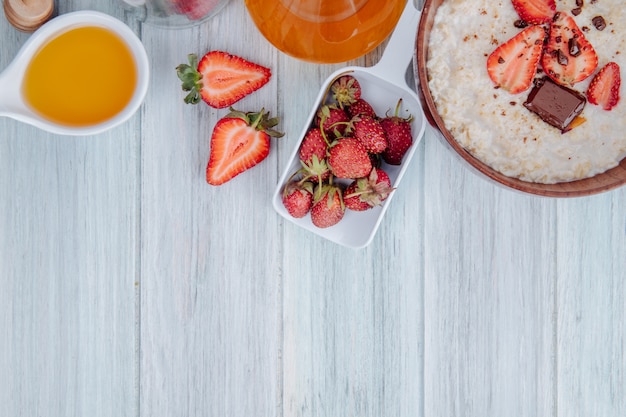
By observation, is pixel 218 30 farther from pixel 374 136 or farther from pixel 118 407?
pixel 118 407

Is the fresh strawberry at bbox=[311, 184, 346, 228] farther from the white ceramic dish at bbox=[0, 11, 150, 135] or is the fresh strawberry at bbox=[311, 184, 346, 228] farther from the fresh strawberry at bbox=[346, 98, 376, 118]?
the white ceramic dish at bbox=[0, 11, 150, 135]

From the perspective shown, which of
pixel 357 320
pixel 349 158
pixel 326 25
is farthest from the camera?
pixel 357 320

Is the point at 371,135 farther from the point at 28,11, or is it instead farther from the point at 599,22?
the point at 28,11

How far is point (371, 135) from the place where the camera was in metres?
1.05

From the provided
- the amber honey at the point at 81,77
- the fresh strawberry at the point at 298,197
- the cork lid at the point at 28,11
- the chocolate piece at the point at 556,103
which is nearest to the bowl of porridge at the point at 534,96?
the chocolate piece at the point at 556,103

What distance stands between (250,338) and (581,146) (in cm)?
61

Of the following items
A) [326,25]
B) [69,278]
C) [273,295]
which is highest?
[326,25]

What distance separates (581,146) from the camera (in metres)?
1.03

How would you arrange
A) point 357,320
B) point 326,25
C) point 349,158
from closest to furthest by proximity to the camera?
point 326,25, point 349,158, point 357,320

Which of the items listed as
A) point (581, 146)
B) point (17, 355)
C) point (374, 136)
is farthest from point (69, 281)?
point (581, 146)

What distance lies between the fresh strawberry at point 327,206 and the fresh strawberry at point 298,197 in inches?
0.4

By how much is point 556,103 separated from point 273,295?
1.77ft

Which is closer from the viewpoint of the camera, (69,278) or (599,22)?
(599,22)

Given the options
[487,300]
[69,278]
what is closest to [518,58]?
[487,300]
